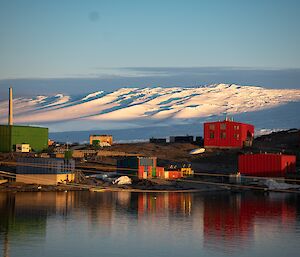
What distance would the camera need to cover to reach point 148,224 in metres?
43.1

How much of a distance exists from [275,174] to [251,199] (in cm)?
812

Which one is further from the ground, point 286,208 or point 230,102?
point 230,102

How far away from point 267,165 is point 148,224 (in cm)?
2258

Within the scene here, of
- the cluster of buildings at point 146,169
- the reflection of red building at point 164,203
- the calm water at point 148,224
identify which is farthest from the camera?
the cluster of buildings at point 146,169

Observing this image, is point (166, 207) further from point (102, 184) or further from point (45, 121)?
point (45, 121)

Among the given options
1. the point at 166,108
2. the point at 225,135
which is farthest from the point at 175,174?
the point at 166,108

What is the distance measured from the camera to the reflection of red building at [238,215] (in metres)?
39.8

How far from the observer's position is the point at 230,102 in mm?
159375

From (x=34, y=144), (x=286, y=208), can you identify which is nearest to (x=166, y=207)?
(x=286, y=208)

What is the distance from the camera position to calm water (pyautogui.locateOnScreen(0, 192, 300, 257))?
35.3 m

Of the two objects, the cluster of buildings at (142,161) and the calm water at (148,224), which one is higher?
the cluster of buildings at (142,161)

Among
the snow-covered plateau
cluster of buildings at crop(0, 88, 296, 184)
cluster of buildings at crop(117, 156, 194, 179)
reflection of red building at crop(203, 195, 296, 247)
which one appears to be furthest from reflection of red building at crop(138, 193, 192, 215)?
the snow-covered plateau

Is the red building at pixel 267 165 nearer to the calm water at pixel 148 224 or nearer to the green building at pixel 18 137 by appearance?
the calm water at pixel 148 224

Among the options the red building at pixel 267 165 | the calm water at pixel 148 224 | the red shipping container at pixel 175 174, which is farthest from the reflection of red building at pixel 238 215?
the red shipping container at pixel 175 174
